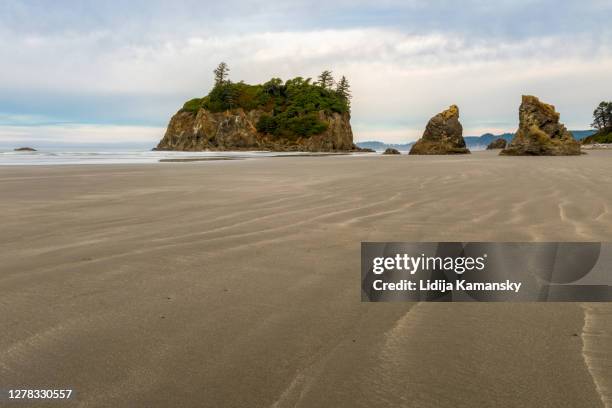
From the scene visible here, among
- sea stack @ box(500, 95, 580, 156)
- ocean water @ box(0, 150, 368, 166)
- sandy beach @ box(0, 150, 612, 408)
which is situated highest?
sea stack @ box(500, 95, 580, 156)

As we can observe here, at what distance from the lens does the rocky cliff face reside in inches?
2884

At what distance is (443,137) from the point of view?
1561 inches

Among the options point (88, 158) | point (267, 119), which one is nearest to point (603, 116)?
point (267, 119)

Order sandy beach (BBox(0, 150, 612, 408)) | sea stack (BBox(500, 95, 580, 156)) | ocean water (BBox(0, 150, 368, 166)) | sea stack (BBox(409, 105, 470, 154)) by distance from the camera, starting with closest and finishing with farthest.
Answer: sandy beach (BBox(0, 150, 612, 408))
ocean water (BBox(0, 150, 368, 166))
sea stack (BBox(500, 95, 580, 156))
sea stack (BBox(409, 105, 470, 154))

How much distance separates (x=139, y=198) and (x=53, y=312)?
459 centimetres

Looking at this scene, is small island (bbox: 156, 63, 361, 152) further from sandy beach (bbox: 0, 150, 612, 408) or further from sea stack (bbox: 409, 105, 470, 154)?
sandy beach (bbox: 0, 150, 612, 408)

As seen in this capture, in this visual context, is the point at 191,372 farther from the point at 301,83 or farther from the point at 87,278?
the point at 301,83

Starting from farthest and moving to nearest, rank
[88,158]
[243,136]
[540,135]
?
[243,136] → [540,135] → [88,158]

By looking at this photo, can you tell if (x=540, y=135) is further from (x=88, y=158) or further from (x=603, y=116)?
(x=603, y=116)

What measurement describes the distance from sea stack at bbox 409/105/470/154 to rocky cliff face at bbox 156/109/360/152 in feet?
102

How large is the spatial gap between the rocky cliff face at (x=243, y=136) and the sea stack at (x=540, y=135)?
144 ft

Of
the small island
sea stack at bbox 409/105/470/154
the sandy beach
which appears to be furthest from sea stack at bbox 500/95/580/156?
the small island

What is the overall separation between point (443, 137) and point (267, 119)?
42.9 metres

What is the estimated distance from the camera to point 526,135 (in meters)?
27.2
